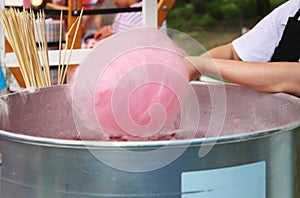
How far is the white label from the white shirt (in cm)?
84

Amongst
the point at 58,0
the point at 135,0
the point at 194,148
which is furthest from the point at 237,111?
the point at 58,0

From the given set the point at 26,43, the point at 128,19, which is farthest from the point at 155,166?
the point at 128,19

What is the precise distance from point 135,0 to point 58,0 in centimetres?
81

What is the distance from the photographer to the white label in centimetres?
121

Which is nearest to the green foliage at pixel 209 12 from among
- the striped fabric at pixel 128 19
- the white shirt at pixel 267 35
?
the striped fabric at pixel 128 19

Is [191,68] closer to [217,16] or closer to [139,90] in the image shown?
[139,90]

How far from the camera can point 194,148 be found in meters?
1.19

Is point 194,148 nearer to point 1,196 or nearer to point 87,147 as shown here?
point 87,147

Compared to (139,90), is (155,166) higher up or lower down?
lower down

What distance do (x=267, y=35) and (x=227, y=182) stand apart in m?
0.92

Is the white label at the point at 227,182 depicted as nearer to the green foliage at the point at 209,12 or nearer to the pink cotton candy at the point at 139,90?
the pink cotton candy at the point at 139,90

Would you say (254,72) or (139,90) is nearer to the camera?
(139,90)

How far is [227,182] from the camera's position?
1244 mm

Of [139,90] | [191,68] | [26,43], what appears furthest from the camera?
[26,43]
